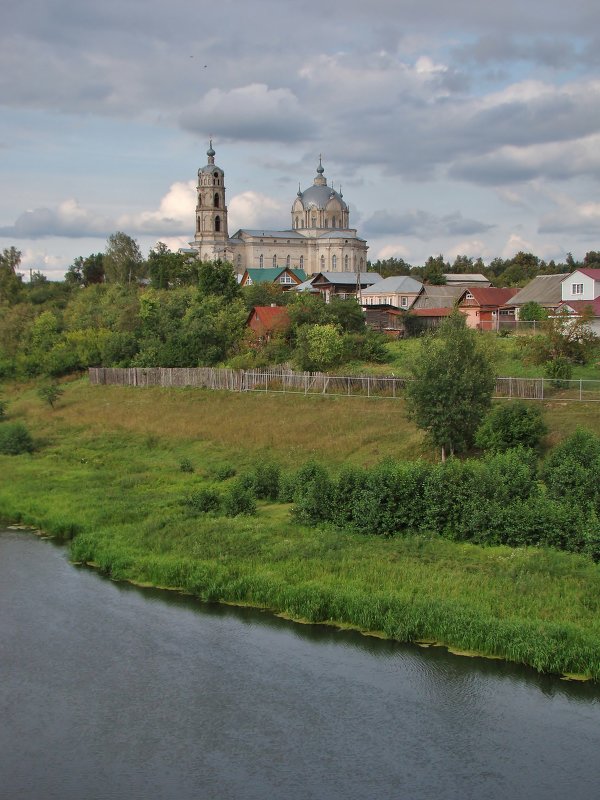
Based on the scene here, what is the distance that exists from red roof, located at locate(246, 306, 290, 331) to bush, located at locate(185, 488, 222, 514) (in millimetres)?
26819

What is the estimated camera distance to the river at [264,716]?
1495cm

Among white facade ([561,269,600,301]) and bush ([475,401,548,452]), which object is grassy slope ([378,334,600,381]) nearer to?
bush ([475,401,548,452])

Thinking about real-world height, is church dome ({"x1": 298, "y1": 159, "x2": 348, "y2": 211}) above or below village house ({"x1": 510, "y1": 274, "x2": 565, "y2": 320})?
above

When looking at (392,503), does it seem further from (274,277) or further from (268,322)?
(274,277)

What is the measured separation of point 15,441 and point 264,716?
2775 cm

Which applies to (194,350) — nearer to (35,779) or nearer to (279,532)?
(279,532)

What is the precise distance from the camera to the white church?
112444mm

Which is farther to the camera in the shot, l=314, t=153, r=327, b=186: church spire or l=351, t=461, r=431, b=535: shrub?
l=314, t=153, r=327, b=186: church spire

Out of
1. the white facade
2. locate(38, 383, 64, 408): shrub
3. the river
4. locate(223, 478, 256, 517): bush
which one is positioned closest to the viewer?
the river

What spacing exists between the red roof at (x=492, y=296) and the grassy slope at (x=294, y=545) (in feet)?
83.5

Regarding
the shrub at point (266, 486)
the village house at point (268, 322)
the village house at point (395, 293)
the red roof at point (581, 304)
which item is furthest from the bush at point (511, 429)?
the village house at point (395, 293)

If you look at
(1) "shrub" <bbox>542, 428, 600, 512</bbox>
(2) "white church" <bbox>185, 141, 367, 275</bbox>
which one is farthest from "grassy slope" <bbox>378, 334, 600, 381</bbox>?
(2) "white church" <bbox>185, 141, 367, 275</bbox>

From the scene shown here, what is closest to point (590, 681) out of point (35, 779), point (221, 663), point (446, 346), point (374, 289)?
point (221, 663)

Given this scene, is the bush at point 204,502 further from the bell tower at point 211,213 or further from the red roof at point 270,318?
the bell tower at point 211,213
